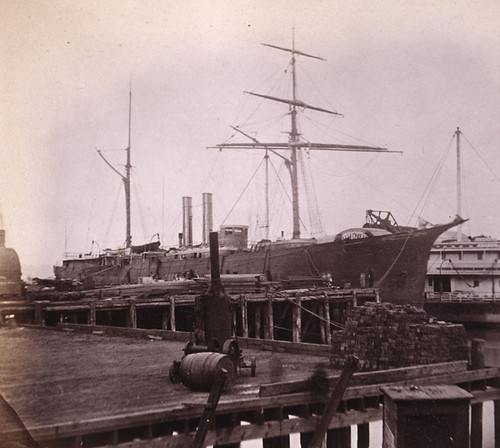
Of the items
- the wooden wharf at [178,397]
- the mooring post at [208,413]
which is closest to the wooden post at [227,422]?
the wooden wharf at [178,397]

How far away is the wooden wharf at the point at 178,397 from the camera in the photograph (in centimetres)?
632

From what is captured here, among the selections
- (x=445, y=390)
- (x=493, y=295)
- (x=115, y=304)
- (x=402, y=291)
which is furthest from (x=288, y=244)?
(x=445, y=390)

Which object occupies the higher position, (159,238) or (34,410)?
(159,238)

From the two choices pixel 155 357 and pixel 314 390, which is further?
pixel 155 357

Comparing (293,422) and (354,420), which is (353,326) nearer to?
(354,420)

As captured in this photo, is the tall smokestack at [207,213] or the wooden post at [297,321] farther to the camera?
the tall smokestack at [207,213]

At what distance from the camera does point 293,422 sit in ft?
24.1

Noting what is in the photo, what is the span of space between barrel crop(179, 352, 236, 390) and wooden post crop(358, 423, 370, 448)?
2.18 m

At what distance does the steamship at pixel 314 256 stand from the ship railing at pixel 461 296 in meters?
8.62

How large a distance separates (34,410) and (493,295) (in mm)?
37595

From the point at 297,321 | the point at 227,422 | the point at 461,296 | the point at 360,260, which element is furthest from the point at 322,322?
the point at 227,422

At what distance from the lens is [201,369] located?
8.23 metres

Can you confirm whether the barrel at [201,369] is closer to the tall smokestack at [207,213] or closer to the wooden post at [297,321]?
the wooden post at [297,321]

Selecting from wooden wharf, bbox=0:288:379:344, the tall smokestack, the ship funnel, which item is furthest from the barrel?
the ship funnel
